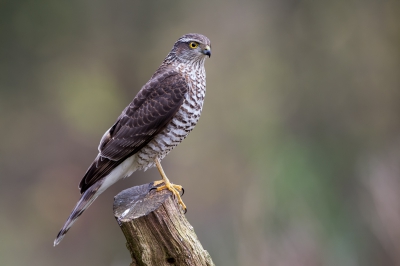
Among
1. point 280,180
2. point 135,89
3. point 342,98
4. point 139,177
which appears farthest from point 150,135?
point 342,98

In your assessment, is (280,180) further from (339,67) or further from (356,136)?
(339,67)

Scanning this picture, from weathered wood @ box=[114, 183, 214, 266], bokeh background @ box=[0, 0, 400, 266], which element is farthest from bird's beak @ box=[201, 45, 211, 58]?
bokeh background @ box=[0, 0, 400, 266]

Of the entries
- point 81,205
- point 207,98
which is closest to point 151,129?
point 81,205

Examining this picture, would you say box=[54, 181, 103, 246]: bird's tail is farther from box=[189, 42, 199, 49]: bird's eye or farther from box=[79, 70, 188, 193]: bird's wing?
box=[189, 42, 199, 49]: bird's eye

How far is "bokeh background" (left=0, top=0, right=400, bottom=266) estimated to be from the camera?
9281mm

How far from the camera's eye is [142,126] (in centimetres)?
392

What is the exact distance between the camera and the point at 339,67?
10492 mm

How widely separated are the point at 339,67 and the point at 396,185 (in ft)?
18.3

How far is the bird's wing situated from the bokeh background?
3737 millimetres

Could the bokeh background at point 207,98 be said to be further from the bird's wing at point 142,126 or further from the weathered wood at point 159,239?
the weathered wood at point 159,239

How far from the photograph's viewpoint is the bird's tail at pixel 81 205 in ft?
11.9

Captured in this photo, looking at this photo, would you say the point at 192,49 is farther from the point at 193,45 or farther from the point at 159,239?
the point at 159,239

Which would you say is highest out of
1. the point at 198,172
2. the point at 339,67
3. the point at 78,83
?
the point at 339,67

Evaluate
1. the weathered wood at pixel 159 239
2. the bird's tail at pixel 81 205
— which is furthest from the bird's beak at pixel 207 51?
the weathered wood at pixel 159 239
